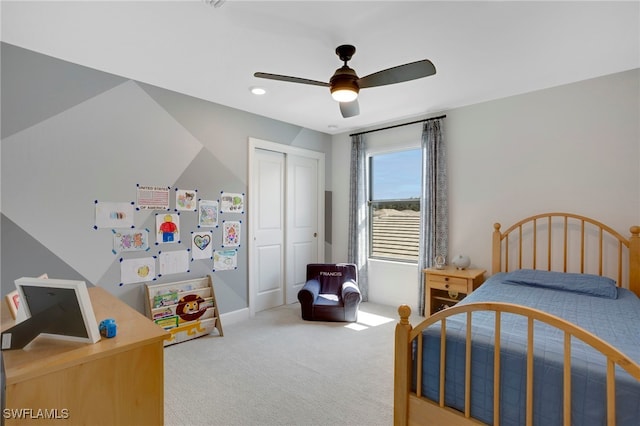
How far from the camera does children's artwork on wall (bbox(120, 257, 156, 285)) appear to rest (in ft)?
9.61

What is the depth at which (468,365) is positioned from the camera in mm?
1483

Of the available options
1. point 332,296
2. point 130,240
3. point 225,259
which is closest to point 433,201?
point 332,296

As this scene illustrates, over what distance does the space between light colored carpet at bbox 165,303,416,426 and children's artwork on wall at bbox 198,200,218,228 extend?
3.83ft

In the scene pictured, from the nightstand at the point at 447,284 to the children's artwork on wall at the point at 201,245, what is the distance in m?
2.39

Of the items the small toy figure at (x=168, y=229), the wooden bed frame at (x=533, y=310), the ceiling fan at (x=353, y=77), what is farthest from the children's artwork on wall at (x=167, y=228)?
the wooden bed frame at (x=533, y=310)

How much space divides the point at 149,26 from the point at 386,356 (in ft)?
10.2

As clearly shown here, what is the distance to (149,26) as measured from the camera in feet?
6.90

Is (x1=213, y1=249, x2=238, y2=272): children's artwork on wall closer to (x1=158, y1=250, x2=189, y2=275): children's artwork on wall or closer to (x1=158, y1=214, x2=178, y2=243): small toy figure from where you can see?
(x1=158, y1=250, x2=189, y2=275): children's artwork on wall

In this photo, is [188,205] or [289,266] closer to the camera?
[188,205]

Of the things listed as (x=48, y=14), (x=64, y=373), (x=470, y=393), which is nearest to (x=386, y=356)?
(x=470, y=393)

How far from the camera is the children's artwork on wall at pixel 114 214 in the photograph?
278 cm

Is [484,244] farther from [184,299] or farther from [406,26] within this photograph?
[184,299]

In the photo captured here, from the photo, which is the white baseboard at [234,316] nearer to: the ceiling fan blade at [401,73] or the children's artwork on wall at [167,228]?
the children's artwork on wall at [167,228]

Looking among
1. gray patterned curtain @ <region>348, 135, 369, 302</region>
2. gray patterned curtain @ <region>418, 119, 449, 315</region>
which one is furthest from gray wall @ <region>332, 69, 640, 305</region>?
gray patterned curtain @ <region>348, 135, 369, 302</region>
